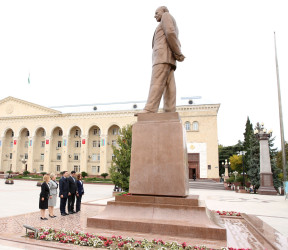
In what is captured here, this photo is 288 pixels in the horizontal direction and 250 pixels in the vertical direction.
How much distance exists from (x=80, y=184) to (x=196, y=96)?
1404 inches

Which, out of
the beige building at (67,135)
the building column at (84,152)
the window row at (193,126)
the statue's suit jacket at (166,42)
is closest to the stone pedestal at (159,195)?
the statue's suit jacket at (166,42)

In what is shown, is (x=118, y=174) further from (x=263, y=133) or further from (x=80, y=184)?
(x=263, y=133)

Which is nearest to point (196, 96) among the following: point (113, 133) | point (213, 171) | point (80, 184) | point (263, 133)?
point (213, 171)

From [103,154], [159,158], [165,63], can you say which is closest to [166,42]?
[165,63]

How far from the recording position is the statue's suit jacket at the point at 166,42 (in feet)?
22.0

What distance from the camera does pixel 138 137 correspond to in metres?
6.50

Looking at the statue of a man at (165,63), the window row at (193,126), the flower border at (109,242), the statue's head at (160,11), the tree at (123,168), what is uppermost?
the window row at (193,126)

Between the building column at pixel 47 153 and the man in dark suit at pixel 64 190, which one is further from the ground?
the building column at pixel 47 153

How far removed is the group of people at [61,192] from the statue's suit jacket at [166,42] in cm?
505

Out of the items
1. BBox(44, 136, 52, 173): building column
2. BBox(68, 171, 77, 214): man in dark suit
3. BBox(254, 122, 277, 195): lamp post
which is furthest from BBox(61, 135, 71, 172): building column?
BBox(68, 171, 77, 214): man in dark suit

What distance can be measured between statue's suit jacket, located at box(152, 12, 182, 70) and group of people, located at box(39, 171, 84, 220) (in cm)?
505

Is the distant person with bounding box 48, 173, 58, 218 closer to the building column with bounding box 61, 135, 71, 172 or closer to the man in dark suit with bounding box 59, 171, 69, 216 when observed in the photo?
the man in dark suit with bounding box 59, 171, 69, 216

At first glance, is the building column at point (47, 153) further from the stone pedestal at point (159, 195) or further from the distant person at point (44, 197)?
the stone pedestal at point (159, 195)

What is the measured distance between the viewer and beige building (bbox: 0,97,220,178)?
127ft
